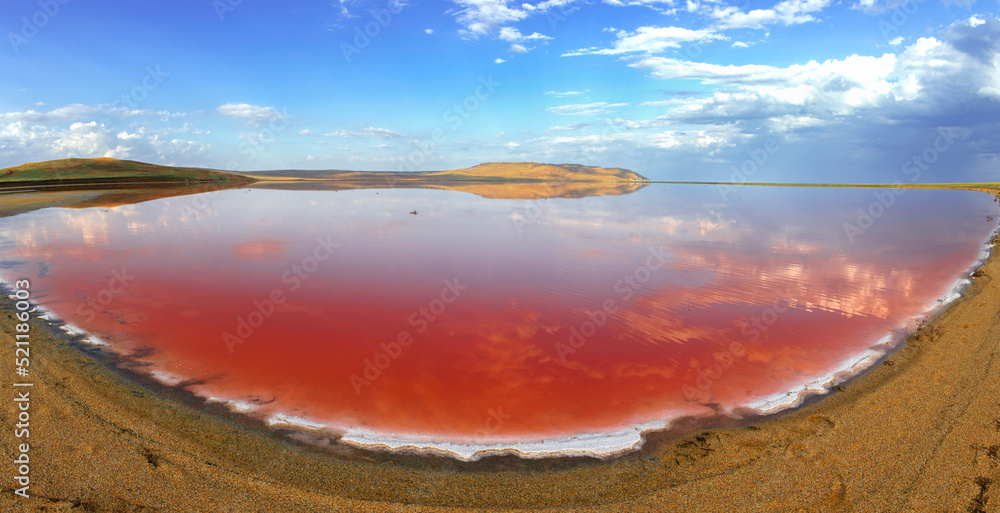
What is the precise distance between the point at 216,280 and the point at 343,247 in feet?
18.6

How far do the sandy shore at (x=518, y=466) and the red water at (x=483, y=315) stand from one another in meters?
0.84

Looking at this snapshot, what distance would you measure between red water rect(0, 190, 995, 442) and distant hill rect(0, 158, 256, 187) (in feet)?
202

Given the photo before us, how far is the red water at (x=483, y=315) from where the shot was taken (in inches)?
266

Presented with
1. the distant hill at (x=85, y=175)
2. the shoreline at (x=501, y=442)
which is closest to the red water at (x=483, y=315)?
the shoreline at (x=501, y=442)

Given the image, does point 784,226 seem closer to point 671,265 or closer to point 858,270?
point 858,270

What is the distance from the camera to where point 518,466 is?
5.24 metres

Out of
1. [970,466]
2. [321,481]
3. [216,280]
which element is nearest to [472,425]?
[321,481]

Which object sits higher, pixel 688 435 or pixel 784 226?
pixel 784 226

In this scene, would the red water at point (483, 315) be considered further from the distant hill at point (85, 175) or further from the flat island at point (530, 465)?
the distant hill at point (85, 175)

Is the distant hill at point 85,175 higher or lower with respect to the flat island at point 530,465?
higher

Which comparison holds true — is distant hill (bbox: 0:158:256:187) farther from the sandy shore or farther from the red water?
the sandy shore

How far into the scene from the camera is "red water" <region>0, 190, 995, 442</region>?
22.2 feet

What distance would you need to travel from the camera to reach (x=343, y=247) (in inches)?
701

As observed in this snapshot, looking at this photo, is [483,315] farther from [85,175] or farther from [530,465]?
[85,175]
